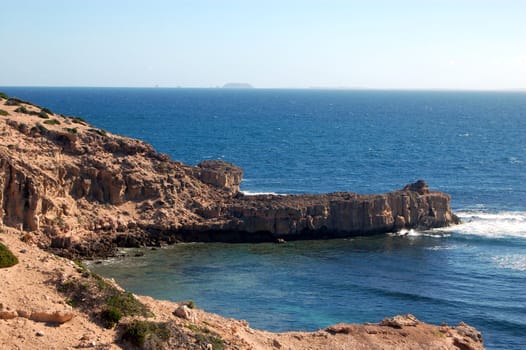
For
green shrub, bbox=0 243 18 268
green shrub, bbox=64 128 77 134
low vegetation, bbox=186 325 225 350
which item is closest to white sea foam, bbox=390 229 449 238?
green shrub, bbox=64 128 77 134

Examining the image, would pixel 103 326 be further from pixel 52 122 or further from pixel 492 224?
pixel 492 224

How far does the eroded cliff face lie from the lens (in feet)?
197

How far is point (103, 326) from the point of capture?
29438 mm

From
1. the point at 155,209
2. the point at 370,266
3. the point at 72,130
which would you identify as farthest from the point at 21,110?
the point at 370,266

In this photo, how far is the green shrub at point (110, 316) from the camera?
29.5m

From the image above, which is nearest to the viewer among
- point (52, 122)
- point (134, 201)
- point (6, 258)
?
point (6, 258)

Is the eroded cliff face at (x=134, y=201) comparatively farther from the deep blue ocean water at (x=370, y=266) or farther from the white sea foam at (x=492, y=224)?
the deep blue ocean water at (x=370, y=266)

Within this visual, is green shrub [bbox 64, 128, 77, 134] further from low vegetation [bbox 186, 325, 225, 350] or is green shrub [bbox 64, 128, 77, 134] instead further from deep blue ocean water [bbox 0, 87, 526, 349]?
low vegetation [bbox 186, 325, 225, 350]

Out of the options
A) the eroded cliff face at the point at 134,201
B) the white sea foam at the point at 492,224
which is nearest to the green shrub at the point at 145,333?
the eroded cliff face at the point at 134,201

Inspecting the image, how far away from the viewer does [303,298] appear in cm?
5175

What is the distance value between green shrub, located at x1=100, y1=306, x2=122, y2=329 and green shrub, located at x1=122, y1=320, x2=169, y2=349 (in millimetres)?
526

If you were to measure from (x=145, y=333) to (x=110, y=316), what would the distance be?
1806mm

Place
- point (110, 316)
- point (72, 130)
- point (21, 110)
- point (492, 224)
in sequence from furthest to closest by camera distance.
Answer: point (492, 224), point (21, 110), point (72, 130), point (110, 316)

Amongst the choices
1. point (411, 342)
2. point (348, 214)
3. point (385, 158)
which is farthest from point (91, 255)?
point (385, 158)
